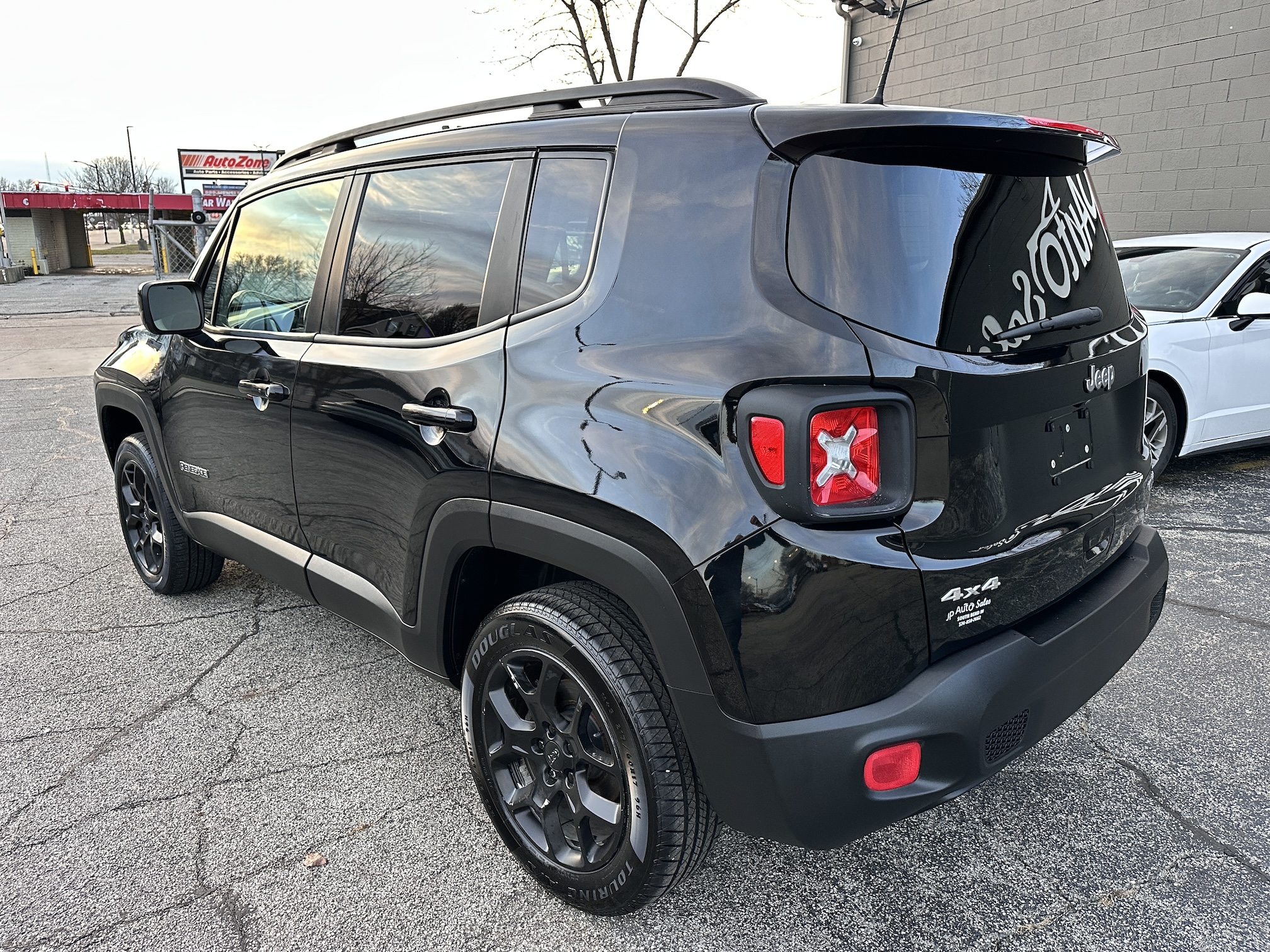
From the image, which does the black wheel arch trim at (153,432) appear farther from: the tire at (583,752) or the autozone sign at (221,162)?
the autozone sign at (221,162)

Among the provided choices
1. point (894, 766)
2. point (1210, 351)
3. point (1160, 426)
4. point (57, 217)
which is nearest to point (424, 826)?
point (894, 766)

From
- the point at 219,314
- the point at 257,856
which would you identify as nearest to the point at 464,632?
the point at 257,856

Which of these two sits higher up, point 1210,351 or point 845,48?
point 845,48

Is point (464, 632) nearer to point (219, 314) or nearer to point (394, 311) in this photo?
point (394, 311)

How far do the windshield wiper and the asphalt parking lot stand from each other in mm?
1367

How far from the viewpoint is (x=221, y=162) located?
50.1 meters

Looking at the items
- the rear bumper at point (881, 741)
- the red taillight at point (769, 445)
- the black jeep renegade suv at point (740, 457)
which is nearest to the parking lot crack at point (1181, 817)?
the black jeep renegade suv at point (740, 457)

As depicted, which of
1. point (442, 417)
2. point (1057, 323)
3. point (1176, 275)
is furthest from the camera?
point (1176, 275)

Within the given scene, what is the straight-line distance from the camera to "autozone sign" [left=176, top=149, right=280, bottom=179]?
47938mm

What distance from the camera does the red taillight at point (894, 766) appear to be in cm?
169

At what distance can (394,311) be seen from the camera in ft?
8.23

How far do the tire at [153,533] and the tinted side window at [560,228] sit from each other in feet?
8.03

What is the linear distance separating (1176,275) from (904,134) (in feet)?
16.5

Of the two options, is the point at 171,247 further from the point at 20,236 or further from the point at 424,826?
the point at 20,236
